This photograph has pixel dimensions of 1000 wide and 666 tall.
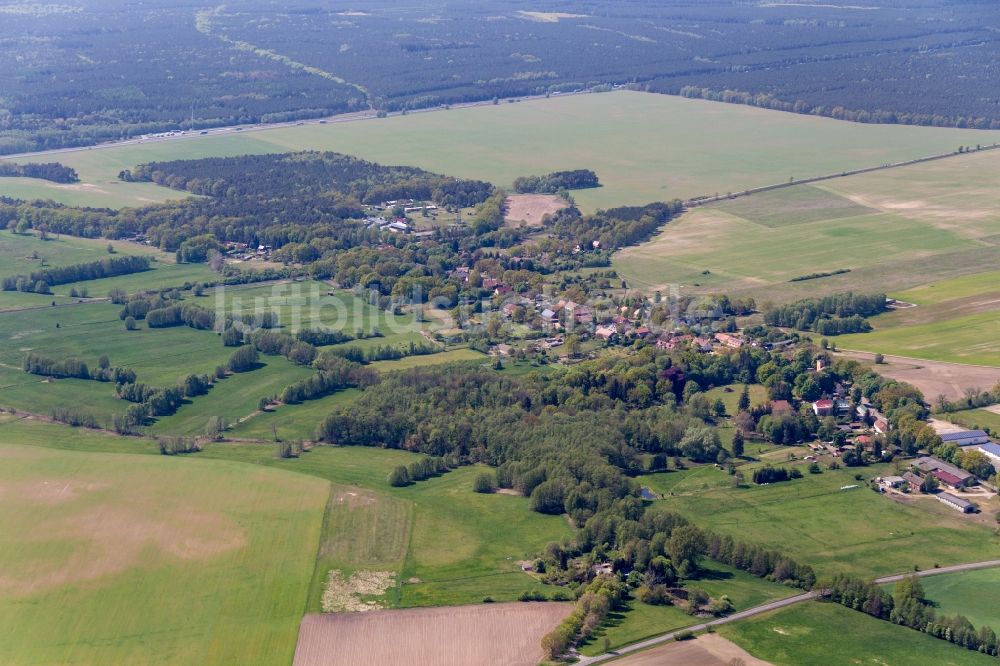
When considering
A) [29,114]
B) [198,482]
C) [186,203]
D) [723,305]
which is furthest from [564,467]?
[29,114]

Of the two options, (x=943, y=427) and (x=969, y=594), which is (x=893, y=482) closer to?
(x=943, y=427)

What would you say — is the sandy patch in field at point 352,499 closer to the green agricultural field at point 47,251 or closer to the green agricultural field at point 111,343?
the green agricultural field at point 111,343

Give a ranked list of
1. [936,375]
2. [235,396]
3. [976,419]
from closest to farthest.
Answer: [976,419]
[936,375]
[235,396]

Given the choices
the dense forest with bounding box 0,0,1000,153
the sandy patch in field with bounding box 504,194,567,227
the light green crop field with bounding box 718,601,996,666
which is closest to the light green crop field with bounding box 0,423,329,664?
the light green crop field with bounding box 718,601,996,666

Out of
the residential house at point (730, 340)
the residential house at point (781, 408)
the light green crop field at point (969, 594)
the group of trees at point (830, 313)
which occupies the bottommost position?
the light green crop field at point (969, 594)

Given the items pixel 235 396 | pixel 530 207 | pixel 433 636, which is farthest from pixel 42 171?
pixel 433 636

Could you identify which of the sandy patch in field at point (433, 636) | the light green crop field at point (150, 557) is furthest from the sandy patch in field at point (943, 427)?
the light green crop field at point (150, 557)

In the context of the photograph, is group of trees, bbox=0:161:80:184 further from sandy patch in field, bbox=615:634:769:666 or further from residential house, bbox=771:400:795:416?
sandy patch in field, bbox=615:634:769:666
